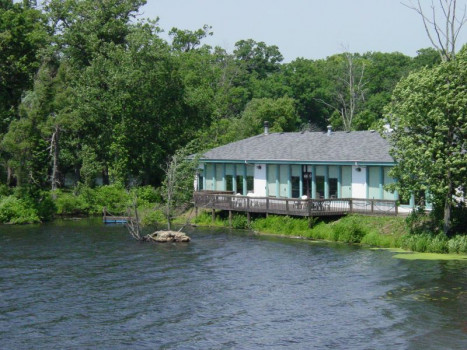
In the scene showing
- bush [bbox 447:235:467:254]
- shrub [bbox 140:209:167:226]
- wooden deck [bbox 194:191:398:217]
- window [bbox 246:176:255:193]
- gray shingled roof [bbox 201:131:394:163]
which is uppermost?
gray shingled roof [bbox 201:131:394:163]

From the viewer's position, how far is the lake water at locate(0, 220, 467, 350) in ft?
83.0

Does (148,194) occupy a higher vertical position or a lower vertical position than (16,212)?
higher

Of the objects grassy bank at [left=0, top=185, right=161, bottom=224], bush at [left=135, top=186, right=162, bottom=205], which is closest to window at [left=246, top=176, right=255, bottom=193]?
grassy bank at [left=0, top=185, right=161, bottom=224]

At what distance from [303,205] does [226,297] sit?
18.2 meters

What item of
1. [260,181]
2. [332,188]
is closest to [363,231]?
[332,188]

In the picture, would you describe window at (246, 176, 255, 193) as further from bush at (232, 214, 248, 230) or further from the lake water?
the lake water

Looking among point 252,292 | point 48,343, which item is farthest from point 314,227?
point 48,343

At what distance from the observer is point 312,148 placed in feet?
184

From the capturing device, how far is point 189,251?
143 feet

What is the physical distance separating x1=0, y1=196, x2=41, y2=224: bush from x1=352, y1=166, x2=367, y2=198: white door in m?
26.3

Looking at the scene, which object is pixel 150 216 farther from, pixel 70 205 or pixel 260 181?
pixel 70 205

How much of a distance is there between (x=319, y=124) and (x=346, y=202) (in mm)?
68982

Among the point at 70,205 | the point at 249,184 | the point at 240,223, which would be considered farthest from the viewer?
the point at 70,205

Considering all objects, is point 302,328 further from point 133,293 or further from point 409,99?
point 409,99
